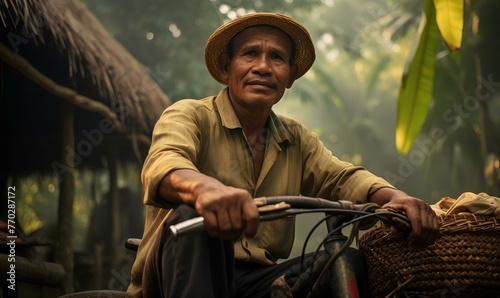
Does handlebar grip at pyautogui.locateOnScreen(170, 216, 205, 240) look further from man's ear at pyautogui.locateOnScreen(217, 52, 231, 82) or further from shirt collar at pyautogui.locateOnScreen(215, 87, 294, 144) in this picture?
man's ear at pyautogui.locateOnScreen(217, 52, 231, 82)

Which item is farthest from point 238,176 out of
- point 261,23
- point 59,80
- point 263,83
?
point 59,80

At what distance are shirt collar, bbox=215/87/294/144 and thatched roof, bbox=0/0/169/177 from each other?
92.9 inches

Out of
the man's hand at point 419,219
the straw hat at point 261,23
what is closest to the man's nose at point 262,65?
the straw hat at point 261,23

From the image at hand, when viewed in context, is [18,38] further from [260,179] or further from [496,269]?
[496,269]

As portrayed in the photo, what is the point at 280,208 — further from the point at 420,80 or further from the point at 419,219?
the point at 420,80

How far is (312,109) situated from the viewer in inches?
1268

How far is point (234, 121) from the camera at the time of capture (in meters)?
2.43

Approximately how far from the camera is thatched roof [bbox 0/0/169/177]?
491 cm

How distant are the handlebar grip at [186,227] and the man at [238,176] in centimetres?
3

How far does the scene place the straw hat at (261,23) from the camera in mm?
2504

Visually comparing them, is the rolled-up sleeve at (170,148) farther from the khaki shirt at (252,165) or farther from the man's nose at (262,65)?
the man's nose at (262,65)

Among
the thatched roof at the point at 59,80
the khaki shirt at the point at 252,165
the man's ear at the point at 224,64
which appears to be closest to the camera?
the khaki shirt at the point at 252,165

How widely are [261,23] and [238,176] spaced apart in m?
0.63

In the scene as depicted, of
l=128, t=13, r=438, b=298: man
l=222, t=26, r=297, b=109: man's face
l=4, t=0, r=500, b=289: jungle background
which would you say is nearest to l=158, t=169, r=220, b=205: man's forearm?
l=128, t=13, r=438, b=298: man
